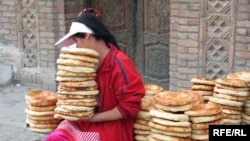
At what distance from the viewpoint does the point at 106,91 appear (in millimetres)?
3645

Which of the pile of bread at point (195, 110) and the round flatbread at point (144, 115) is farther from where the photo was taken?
the round flatbread at point (144, 115)

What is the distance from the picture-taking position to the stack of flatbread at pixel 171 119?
3.39m

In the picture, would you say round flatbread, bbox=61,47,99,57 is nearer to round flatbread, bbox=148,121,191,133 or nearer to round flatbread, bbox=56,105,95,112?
round flatbread, bbox=56,105,95,112

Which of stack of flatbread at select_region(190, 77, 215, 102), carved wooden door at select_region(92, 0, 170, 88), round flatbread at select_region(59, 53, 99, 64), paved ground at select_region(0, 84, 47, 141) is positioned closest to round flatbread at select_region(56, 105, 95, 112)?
round flatbread at select_region(59, 53, 99, 64)

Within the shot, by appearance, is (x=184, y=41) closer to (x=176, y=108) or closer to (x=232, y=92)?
(x=232, y=92)

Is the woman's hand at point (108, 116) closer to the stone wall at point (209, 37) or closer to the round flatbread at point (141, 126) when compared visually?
the round flatbread at point (141, 126)

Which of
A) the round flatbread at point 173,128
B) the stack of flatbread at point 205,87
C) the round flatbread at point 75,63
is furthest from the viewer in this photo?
the stack of flatbread at point 205,87

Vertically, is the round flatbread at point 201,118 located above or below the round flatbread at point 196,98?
below

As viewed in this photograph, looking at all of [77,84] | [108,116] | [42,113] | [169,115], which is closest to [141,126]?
[108,116]

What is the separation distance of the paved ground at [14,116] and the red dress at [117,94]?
4.77ft

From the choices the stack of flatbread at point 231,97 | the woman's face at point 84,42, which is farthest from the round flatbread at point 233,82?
the woman's face at point 84,42

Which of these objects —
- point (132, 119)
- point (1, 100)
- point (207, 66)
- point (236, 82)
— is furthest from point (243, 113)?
point (1, 100)

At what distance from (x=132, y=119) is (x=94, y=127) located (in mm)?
313

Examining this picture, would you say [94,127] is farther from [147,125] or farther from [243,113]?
[243,113]
